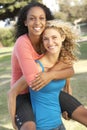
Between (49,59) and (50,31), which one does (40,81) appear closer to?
(49,59)

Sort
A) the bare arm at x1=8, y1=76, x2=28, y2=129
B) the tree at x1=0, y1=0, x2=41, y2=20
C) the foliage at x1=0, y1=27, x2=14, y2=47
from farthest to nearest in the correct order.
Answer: the foliage at x1=0, y1=27, x2=14, y2=47
the tree at x1=0, y1=0, x2=41, y2=20
the bare arm at x1=8, y1=76, x2=28, y2=129

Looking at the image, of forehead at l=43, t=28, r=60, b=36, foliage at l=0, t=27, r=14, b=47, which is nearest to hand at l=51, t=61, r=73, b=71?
forehead at l=43, t=28, r=60, b=36

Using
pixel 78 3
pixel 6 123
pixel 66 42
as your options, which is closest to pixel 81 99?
pixel 6 123

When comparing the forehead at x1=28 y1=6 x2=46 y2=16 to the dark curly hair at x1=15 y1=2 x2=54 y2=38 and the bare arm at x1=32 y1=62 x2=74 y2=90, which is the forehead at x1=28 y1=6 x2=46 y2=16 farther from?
the bare arm at x1=32 y1=62 x2=74 y2=90

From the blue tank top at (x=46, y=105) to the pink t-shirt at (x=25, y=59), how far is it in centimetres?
12

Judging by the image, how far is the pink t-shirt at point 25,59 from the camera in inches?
117

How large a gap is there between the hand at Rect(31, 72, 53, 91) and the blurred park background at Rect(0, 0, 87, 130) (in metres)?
0.69

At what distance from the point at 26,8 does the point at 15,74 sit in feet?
2.02

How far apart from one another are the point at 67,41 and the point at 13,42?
75.1 feet

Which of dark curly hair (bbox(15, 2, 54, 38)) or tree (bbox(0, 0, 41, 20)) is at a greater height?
dark curly hair (bbox(15, 2, 54, 38))

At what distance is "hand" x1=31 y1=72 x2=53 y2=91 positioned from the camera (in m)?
2.99

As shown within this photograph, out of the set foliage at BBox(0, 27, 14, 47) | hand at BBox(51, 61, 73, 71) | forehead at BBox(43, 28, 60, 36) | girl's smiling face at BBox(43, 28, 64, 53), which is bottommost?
foliage at BBox(0, 27, 14, 47)

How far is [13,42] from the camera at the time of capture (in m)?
26.1

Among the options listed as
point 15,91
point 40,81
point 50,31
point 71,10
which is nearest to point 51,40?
point 50,31
